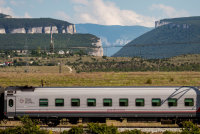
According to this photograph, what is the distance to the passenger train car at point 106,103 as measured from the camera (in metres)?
31.9

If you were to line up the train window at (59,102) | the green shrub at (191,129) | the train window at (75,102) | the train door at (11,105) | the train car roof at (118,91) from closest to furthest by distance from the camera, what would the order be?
1. the green shrub at (191,129)
2. the train car roof at (118,91)
3. the train window at (75,102)
4. the train window at (59,102)
5. the train door at (11,105)

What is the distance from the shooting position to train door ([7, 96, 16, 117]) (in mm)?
32594

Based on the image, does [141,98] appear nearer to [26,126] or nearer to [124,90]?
[124,90]

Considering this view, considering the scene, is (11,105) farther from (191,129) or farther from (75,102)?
(191,129)

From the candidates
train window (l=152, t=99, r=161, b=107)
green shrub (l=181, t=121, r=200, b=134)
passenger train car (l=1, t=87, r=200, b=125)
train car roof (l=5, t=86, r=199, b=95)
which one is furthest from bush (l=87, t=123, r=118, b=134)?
train window (l=152, t=99, r=161, b=107)

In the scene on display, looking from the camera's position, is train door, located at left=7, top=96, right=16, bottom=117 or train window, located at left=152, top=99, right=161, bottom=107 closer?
train window, located at left=152, top=99, right=161, bottom=107

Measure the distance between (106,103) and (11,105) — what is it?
786 centimetres

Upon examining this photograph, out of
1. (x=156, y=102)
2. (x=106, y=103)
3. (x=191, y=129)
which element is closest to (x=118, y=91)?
(x=106, y=103)

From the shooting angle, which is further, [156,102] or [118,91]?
[118,91]

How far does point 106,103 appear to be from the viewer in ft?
105

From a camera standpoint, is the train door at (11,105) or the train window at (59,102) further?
the train door at (11,105)

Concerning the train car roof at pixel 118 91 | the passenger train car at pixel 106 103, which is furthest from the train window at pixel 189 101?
the train car roof at pixel 118 91

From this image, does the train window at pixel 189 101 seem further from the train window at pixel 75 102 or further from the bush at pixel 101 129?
the train window at pixel 75 102

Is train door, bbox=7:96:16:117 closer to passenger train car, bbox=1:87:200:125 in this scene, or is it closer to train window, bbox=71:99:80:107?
passenger train car, bbox=1:87:200:125
